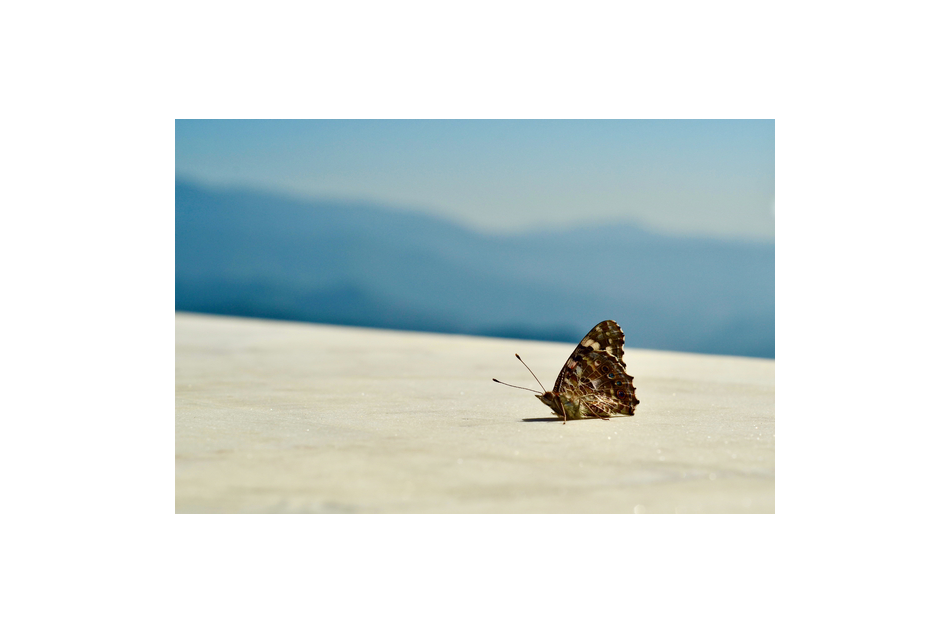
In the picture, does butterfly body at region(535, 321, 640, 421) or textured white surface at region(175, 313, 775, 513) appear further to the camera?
butterfly body at region(535, 321, 640, 421)

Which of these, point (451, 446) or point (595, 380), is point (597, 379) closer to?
point (595, 380)

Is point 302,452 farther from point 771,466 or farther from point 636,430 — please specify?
point 771,466

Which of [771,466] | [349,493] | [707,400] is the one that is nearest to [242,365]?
[707,400]

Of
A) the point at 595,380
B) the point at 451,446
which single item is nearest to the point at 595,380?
the point at 595,380

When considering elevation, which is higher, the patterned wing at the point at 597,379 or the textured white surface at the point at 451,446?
the patterned wing at the point at 597,379

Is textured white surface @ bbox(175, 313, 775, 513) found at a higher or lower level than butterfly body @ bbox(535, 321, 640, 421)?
lower

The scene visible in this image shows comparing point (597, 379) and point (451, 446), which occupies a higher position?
point (597, 379)

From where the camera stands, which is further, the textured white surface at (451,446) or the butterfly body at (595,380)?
the butterfly body at (595,380)
